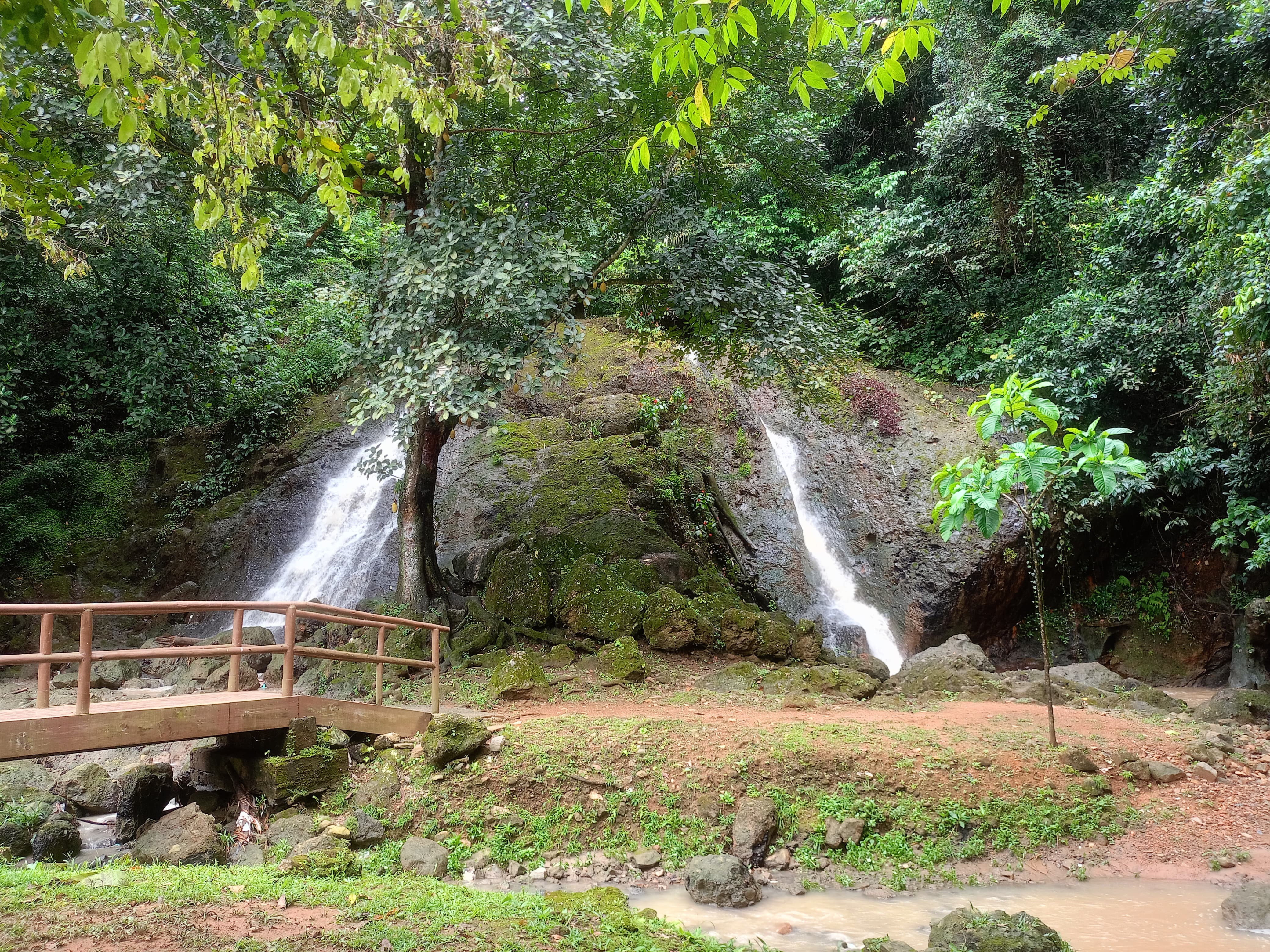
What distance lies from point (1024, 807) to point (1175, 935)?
5.56 ft

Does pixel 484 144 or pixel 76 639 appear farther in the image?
pixel 76 639

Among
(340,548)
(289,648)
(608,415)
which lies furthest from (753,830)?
(608,415)

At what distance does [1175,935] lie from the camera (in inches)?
207

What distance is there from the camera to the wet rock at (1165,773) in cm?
749

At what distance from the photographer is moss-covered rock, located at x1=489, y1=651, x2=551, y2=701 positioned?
9.56 m

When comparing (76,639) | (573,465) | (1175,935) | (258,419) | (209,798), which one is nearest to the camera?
(1175,935)

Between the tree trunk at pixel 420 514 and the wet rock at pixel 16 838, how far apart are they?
5.61 meters

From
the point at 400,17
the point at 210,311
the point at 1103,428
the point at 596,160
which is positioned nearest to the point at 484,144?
the point at 596,160

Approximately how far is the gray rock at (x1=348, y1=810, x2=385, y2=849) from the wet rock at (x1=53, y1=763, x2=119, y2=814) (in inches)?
130

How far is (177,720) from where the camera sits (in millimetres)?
6074

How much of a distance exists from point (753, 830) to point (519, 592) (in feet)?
20.0

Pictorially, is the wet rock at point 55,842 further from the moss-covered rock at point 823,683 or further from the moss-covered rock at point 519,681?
the moss-covered rock at point 823,683

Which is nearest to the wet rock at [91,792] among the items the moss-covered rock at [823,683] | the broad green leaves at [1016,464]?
the moss-covered rock at [823,683]

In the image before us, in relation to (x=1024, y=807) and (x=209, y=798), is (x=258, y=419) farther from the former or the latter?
(x=1024, y=807)
